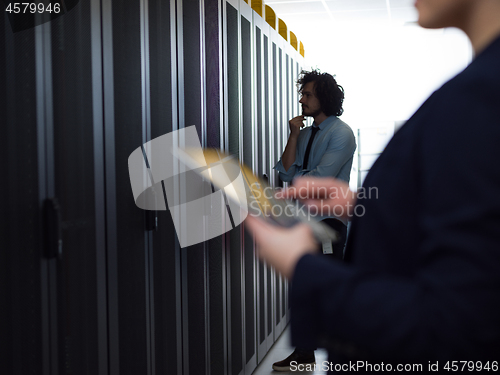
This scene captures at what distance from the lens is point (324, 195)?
0.90m

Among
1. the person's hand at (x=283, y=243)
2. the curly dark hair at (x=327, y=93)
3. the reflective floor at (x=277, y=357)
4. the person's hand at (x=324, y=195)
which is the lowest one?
the reflective floor at (x=277, y=357)

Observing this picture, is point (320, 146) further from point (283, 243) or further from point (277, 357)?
point (283, 243)

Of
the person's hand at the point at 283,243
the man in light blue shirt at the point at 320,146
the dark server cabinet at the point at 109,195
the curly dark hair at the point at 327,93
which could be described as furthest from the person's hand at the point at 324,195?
the curly dark hair at the point at 327,93

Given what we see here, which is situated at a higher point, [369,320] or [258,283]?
[369,320]

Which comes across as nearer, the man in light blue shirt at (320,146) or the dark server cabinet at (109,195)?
the dark server cabinet at (109,195)

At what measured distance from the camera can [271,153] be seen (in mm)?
3396

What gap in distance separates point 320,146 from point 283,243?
2.31 meters

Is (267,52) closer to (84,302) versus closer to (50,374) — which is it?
(84,302)

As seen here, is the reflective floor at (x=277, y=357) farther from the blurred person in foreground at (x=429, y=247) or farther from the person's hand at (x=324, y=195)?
the blurred person in foreground at (x=429, y=247)

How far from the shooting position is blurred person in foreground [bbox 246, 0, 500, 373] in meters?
0.43

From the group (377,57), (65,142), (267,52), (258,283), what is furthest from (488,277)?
(377,57)

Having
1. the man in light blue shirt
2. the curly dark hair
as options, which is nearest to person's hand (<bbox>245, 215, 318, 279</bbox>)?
the man in light blue shirt

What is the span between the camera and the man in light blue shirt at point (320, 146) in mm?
2762

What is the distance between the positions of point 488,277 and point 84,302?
3.60ft
